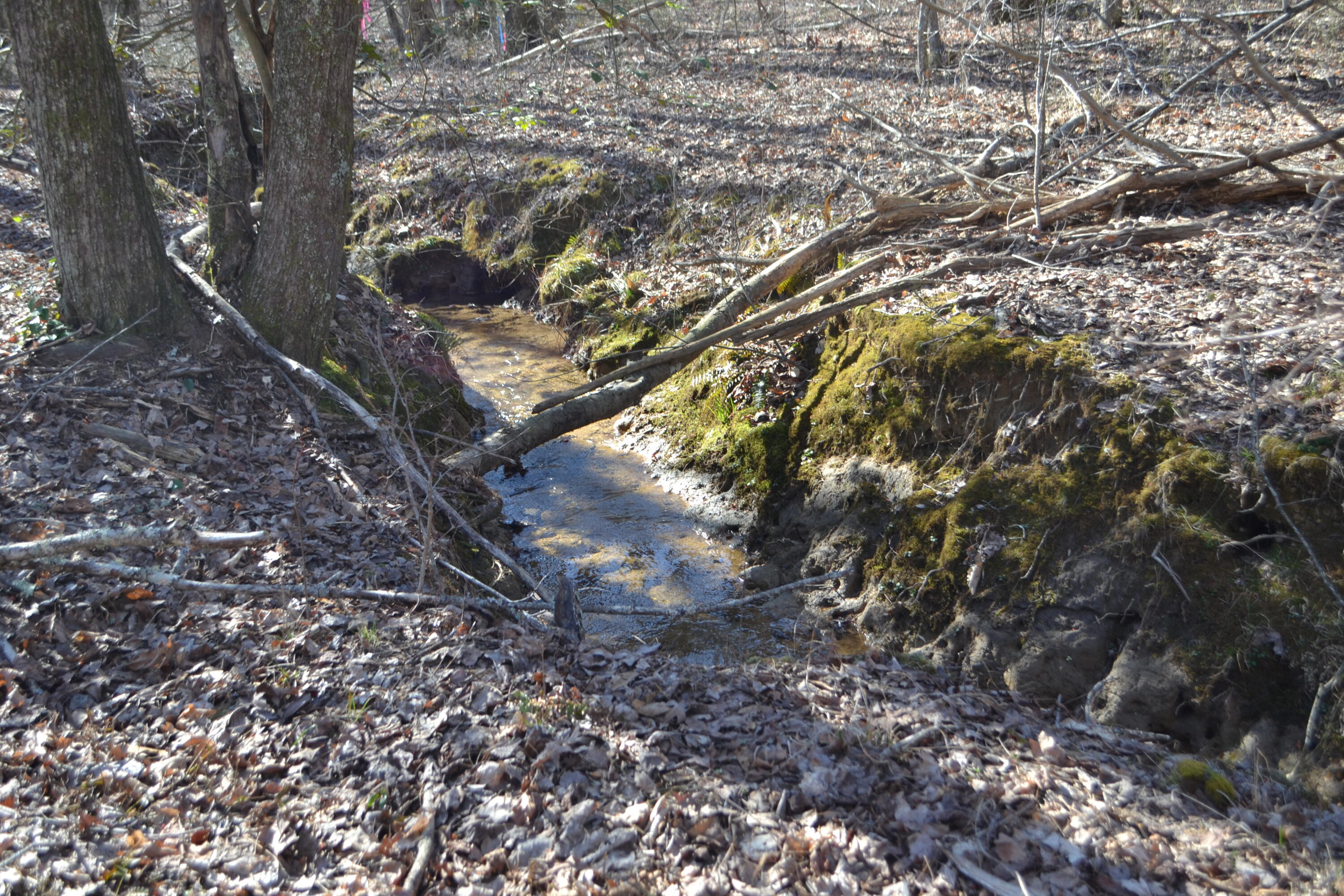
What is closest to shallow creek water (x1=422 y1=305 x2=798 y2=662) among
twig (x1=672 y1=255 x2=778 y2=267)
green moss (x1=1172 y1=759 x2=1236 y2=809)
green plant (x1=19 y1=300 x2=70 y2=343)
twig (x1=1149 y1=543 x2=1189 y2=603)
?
twig (x1=672 y1=255 x2=778 y2=267)

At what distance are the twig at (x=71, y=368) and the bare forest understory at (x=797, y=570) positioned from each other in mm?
47

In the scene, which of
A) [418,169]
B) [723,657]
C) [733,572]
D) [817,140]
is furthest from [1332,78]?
[418,169]

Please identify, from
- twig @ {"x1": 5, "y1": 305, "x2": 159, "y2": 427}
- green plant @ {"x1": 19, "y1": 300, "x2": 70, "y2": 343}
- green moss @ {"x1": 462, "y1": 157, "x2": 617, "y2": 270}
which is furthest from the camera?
green moss @ {"x1": 462, "y1": 157, "x2": 617, "y2": 270}

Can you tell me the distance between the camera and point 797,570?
6609 millimetres

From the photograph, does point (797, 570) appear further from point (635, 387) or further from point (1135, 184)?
point (1135, 184)

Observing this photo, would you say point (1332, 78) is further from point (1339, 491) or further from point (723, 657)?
point (723, 657)

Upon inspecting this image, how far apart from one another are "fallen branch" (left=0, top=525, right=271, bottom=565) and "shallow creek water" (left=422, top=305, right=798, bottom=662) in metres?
2.73

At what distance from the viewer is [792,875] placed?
9.68ft

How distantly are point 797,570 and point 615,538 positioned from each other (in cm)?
173

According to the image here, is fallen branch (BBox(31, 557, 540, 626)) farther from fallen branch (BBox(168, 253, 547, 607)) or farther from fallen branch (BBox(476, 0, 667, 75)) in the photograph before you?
fallen branch (BBox(476, 0, 667, 75))

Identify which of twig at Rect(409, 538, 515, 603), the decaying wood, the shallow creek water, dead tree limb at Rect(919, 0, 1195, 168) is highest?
dead tree limb at Rect(919, 0, 1195, 168)

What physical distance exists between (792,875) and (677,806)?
0.54 m

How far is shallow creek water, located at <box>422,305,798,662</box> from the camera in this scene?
593 cm

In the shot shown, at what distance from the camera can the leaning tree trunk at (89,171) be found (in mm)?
5277
